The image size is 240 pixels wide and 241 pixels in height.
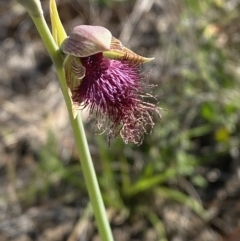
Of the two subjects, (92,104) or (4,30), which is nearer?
(92,104)

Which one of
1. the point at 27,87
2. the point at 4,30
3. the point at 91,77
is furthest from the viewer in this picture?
the point at 4,30

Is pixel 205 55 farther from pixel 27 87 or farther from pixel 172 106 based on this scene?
pixel 27 87

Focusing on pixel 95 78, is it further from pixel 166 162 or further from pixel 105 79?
pixel 166 162

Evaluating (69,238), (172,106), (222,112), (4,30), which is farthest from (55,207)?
(4,30)

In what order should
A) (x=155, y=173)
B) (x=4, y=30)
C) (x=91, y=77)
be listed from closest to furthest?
(x=91, y=77) → (x=155, y=173) → (x=4, y=30)

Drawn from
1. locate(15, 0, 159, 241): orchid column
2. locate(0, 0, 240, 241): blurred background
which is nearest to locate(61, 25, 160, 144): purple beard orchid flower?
locate(15, 0, 159, 241): orchid column

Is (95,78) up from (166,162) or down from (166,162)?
up

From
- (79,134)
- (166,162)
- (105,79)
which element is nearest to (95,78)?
(105,79)

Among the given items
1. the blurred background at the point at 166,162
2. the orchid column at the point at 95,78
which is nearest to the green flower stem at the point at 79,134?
the orchid column at the point at 95,78
